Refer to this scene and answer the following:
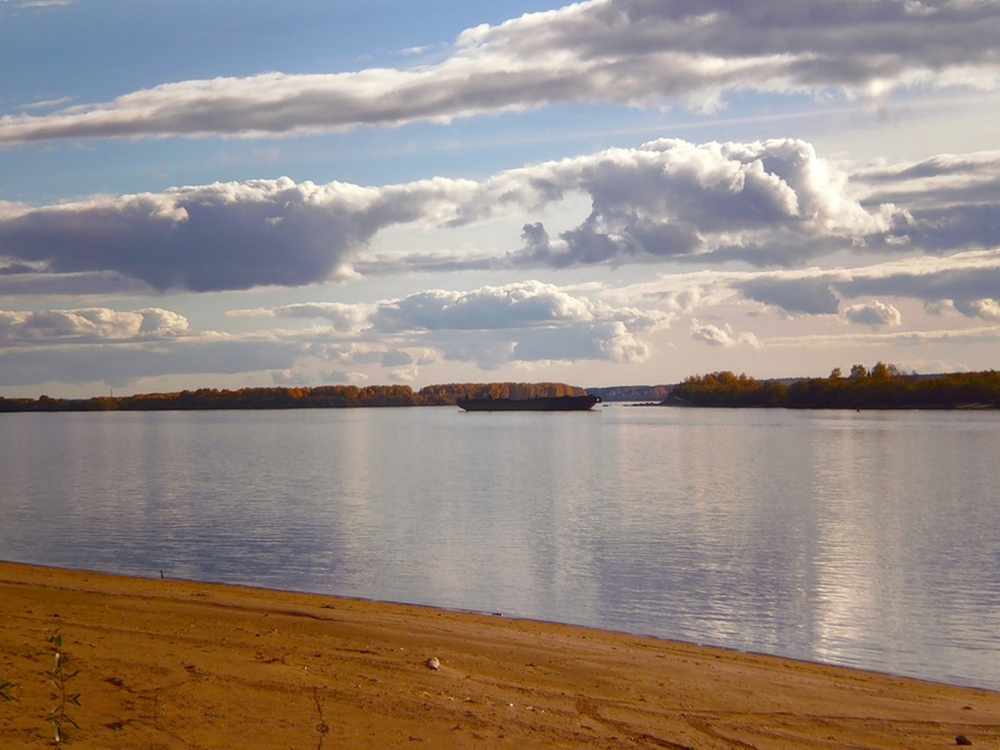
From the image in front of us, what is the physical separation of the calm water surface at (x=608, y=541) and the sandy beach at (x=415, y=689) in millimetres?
3077

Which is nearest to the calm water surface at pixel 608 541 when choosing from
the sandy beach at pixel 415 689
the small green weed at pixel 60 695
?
the sandy beach at pixel 415 689

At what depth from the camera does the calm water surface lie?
63.2 feet

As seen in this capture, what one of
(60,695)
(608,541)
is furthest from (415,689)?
(608,541)

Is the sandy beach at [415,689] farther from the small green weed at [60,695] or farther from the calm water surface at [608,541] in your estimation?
the calm water surface at [608,541]

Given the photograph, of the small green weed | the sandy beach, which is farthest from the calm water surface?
the small green weed

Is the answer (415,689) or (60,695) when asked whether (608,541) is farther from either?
(60,695)

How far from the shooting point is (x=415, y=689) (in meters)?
11.3

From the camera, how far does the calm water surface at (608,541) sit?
19.2 metres

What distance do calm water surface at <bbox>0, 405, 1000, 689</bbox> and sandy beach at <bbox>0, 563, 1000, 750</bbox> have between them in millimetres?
3077

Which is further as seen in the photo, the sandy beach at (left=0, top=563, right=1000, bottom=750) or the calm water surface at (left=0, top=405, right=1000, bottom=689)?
the calm water surface at (left=0, top=405, right=1000, bottom=689)

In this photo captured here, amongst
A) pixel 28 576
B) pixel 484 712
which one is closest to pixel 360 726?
pixel 484 712

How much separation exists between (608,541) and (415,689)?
1889 centimetres

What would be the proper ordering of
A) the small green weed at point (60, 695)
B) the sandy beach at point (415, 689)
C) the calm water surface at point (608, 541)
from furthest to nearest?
the calm water surface at point (608, 541) < the sandy beach at point (415, 689) < the small green weed at point (60, 695)

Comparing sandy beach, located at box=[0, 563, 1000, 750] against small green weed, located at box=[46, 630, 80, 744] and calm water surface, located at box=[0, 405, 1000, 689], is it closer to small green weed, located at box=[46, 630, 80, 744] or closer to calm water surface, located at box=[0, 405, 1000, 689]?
small green weed, located at box=[46, 630, 80, 744]
